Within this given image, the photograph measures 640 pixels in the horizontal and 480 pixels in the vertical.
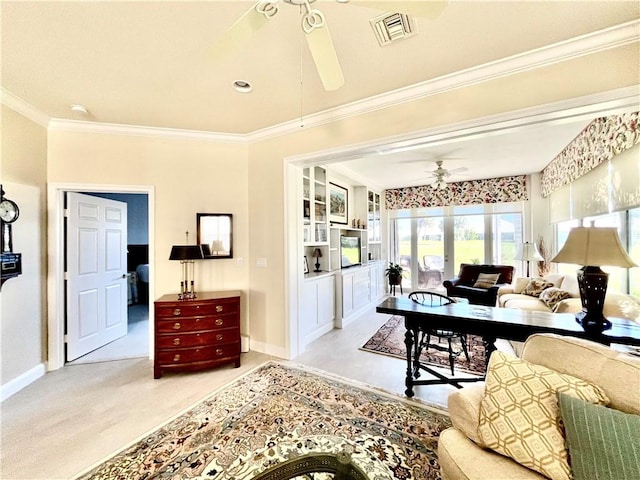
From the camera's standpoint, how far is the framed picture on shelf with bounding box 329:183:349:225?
4703 millimetres

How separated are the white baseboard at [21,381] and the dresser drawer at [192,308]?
4.27ft

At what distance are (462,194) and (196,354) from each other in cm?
606

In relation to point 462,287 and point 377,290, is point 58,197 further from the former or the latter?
point 462,287

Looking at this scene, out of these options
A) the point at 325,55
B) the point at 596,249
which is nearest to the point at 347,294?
the point at 596,249

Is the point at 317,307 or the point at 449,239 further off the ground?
the point at 449,239

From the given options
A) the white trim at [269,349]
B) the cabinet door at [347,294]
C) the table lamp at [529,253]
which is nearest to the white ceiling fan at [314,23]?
the white trim at [269,349]

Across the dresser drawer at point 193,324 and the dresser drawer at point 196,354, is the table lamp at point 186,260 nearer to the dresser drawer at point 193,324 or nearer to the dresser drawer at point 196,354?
the dresser drawer at point 193,324

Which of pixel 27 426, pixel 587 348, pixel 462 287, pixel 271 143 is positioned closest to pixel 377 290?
pixel 462 287

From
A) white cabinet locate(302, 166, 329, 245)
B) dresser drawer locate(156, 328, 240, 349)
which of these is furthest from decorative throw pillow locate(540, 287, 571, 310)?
dresser drawer locate(156, 328, 240, 349)

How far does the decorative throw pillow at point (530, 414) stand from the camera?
1026 millimetres

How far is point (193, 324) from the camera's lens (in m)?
2.77

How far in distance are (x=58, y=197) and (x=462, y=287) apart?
6.18 m

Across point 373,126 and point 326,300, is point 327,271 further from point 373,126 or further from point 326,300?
point 373,126

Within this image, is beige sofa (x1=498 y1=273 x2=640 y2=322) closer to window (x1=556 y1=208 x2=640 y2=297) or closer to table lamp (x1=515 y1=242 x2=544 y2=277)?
window (x1=556 y1=208 x2=640 y2=297)
